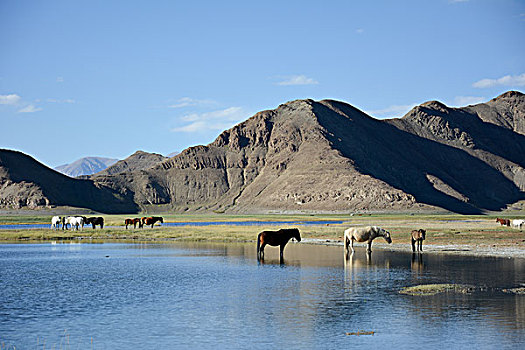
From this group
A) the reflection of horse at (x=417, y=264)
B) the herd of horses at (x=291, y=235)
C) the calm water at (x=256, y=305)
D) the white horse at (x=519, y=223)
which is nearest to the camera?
the calm water at (x=256, y=305)

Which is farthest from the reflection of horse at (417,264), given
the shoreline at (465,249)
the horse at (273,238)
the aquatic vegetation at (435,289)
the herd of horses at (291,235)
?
the horse at (273,238)

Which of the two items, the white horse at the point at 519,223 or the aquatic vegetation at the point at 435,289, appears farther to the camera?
the white horse at the point at 519,223

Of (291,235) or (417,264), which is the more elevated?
(291,235)

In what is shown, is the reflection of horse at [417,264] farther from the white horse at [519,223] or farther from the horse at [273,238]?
the white horse at [519,223]

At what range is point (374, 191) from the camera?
192 meters

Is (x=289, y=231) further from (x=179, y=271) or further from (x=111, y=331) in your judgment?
(x=111, y=331)

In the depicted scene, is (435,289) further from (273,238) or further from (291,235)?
(291,235)

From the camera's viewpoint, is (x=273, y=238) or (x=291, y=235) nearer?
(x=273, y=238)

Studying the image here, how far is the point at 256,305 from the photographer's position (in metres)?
21.5

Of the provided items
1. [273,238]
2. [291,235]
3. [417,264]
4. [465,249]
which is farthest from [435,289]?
[465,249]

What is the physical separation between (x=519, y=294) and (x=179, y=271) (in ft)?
54.2

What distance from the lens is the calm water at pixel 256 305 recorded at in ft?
54.4

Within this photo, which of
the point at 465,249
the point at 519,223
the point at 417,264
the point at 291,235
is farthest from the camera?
the point at 519,223

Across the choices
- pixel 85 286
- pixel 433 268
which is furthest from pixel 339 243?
pixel 85 286
